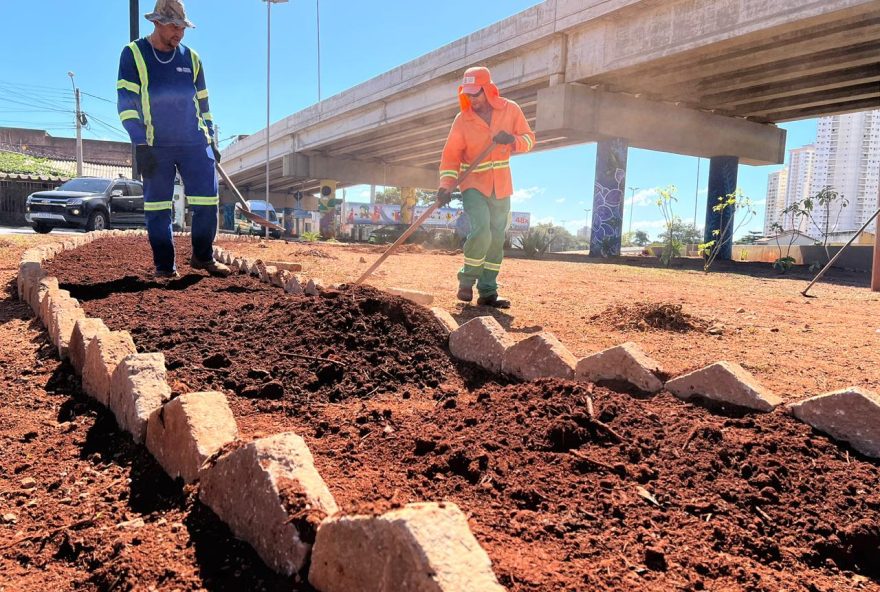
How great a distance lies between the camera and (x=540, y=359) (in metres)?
2.36

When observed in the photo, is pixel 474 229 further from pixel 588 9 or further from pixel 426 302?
pixel 588 9

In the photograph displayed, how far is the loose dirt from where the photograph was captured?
49.5 inches

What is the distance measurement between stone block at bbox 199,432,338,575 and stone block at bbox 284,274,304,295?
256 cm

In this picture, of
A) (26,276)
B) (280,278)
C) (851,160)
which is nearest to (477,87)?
(280,278)

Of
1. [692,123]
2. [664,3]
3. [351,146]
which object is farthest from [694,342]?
[351,146]

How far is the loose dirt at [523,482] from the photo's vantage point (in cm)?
126

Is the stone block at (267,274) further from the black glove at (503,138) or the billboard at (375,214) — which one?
the billboard at (375,214)

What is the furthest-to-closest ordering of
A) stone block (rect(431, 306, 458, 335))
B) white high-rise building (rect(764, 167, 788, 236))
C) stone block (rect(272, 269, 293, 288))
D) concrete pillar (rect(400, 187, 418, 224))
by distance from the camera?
white high-rise building (rect(764, 167, 788, 236)) → concrete pillar (rect(400, 187, 418, 224)) → stone block (rect(272, 269, 293, 288)) → stone block (rect(431, 306, 458, 335))

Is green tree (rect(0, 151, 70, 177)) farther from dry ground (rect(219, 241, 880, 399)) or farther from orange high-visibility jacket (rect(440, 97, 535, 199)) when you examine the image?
orange high-visibility jacket (rect(440, 97, 535, 199))

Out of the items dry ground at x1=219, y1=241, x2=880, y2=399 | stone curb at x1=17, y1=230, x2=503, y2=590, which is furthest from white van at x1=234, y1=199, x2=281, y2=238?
stone curb at x1=17, y1=230, x2=503, y2=590

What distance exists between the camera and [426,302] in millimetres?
4125

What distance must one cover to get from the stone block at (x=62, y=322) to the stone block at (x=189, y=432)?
1.32m

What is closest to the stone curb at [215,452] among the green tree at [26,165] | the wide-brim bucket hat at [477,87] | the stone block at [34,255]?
the stone block at [34,255]

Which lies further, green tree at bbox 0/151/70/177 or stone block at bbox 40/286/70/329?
green tree at bbox 0/151/70/177
